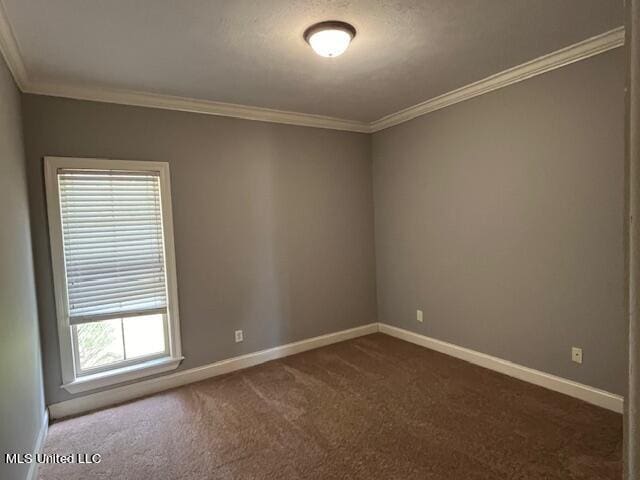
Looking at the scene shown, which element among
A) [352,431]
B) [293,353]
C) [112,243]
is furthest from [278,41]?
[293,353]

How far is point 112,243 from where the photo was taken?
3.09 metres

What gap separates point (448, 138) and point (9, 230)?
345cm

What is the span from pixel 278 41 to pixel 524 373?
316cm

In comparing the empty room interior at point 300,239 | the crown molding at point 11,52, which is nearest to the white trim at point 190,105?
the empty room interior at point 300,239

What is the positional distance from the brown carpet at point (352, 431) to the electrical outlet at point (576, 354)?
0.30m

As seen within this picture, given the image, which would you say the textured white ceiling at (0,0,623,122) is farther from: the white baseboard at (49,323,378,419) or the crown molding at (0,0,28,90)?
the white baseboard at (49,323,378,419)

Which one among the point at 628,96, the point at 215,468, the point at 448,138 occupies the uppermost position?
the point at 448,138

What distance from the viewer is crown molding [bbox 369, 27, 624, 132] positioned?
2462 millimetres

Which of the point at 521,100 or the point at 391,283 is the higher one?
the point at 521,100

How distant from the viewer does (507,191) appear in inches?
124

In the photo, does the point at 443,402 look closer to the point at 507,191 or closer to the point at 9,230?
the point at 507,191

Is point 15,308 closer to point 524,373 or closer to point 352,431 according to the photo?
point 352,431

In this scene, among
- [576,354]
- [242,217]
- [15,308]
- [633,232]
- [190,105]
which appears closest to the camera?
[633,232]

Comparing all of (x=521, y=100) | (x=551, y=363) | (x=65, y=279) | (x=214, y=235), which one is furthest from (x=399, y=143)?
(x=65, y=279)
